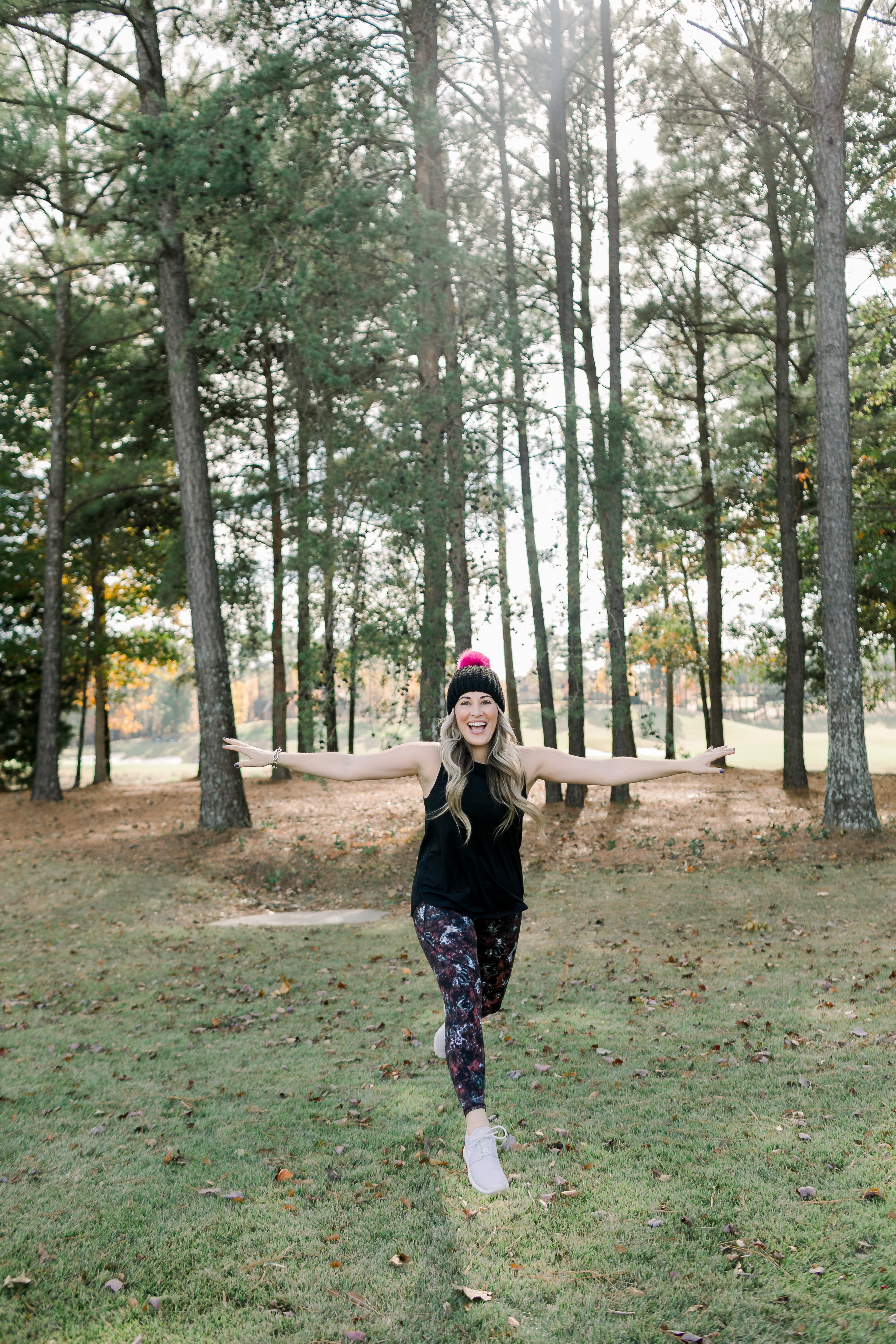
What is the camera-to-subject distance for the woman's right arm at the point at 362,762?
4.24 metres

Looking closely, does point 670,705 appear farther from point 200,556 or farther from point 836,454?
point 200,556

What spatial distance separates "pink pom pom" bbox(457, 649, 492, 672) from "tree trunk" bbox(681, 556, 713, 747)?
21.5 metres

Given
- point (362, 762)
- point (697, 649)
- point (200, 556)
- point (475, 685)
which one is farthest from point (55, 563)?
point (697, 649)

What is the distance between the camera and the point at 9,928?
A: 9633mm

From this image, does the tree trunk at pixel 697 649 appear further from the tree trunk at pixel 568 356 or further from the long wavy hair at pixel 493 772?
the long wavy hair at pixel 493 772

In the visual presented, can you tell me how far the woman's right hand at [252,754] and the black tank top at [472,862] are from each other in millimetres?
929

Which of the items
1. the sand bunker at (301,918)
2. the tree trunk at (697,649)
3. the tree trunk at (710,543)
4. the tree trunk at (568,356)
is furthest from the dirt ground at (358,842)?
the tree trunk at (697,649)

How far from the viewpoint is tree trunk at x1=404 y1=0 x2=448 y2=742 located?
484 inches

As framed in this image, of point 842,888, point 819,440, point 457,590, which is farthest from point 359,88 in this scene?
point 842,888

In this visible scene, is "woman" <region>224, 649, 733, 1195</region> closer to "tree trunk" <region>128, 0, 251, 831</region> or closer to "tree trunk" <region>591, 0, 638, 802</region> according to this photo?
"tree trunk" <region>591, 0, 638, 802</region>

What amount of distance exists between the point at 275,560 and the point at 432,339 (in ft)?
31.4

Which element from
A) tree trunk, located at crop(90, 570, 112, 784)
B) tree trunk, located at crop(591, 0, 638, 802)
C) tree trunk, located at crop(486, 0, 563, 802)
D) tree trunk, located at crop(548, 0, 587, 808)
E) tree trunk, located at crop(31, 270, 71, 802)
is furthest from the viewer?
tree trunk, located at crop(90, 570, 112, 784)

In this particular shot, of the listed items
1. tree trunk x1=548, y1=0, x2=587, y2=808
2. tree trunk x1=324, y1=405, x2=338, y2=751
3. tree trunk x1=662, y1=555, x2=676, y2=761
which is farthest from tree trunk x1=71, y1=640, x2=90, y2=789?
tree trunk x1=662, y1=555, x2=676, y2=761

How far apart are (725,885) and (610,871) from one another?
1599 millimetres
